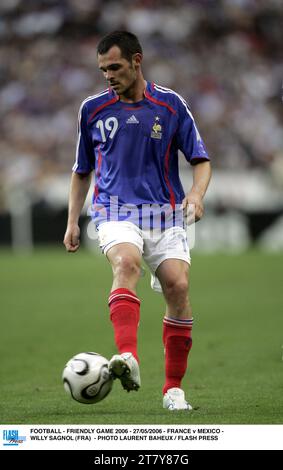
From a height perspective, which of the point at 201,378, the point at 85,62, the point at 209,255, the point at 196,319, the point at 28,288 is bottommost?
the point at 201,378

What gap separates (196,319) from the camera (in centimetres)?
1150

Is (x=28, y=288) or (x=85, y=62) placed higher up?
(x=85, y=62)

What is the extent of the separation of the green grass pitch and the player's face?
1906 mm

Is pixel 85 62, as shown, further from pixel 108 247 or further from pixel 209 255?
pixel 108 247

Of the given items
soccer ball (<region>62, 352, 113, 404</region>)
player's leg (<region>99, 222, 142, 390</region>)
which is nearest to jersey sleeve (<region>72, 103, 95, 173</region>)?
player's leg (<region>99, 222, 142, 390</region>)

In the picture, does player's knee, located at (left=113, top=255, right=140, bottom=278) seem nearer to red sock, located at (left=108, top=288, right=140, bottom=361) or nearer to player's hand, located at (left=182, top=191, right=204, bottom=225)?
red sock, located at (left=108, top=288, right=140, bottom=361)

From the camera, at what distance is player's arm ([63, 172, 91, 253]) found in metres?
6.00

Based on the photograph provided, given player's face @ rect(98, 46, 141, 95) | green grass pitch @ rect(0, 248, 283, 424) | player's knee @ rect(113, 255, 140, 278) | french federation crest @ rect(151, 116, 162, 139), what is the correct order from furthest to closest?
french federation crest @ rect(151, 116, 162, 139) → green grass pitch @ rect(0, 248, 283, 424) → player's face @ rect(98, 46, 141, 95) → player's knee @ rect(113, 255, 140, 278)

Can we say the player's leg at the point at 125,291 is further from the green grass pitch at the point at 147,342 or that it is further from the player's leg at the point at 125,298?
the green grass pitch at the point at 147,342

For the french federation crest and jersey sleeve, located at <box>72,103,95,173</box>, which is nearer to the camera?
the french federation crest

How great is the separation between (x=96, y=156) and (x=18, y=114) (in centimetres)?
1976

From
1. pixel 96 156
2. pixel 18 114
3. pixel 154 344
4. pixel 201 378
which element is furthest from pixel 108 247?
pixel 18 114

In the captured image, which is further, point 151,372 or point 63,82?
point 63,82

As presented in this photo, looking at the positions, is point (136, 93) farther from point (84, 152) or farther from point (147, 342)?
point (147, 342)
